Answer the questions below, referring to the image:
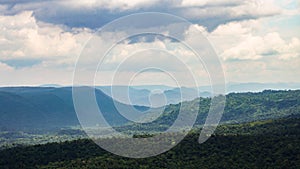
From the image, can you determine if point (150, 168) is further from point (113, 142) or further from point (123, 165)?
point (113, 142)

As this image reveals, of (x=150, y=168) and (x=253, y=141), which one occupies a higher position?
(x=253, y=141)

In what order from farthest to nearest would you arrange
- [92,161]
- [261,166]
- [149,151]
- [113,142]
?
1. [113,142]
2. [149,151]
3. [92,161]
4. [261,166]

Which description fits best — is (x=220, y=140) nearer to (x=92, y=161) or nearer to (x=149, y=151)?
(x=149, y=151)

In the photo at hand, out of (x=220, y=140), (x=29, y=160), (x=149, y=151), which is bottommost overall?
(x=29, y=160)

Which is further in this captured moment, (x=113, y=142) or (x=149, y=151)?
(x=113, y=142)


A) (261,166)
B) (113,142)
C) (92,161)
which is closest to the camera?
(261,166)

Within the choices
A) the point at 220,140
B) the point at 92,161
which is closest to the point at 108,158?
the point at 92,161
